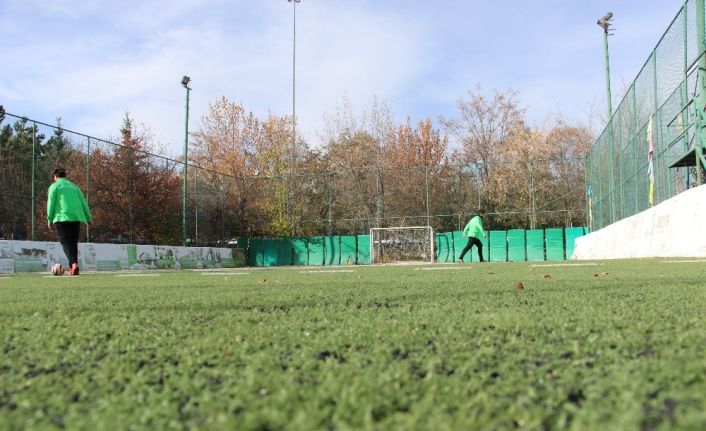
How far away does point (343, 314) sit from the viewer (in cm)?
268

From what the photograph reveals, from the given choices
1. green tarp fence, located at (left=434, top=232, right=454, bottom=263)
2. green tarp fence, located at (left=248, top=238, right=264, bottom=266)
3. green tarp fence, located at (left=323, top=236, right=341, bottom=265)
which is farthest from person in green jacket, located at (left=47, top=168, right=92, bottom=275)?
green tarp fence, located at (left=248, top=238, right=264, bottom=266)

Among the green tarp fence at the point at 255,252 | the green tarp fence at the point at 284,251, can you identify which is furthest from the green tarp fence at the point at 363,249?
the green tarp fence at the point at 255,252

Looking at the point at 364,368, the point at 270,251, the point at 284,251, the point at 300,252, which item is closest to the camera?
the point at 364,368

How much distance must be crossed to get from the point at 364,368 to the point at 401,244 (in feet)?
91.0

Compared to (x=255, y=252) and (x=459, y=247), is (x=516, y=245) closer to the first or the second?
(x=459, y=247)

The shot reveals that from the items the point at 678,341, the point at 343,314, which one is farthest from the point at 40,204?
the point at 678,341

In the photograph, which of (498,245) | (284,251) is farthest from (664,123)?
(284,251)

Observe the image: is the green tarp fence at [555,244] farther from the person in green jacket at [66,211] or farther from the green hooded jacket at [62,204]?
the green hooded jacket at [62,204]

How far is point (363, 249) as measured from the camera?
30219mm

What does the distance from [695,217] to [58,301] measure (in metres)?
9.47

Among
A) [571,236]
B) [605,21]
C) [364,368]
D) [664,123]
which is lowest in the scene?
[364,368]

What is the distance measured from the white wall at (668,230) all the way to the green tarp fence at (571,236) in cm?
1203

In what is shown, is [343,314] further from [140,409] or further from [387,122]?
[387,122]

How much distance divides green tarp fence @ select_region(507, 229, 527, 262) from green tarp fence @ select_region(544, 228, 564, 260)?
1.04 m
